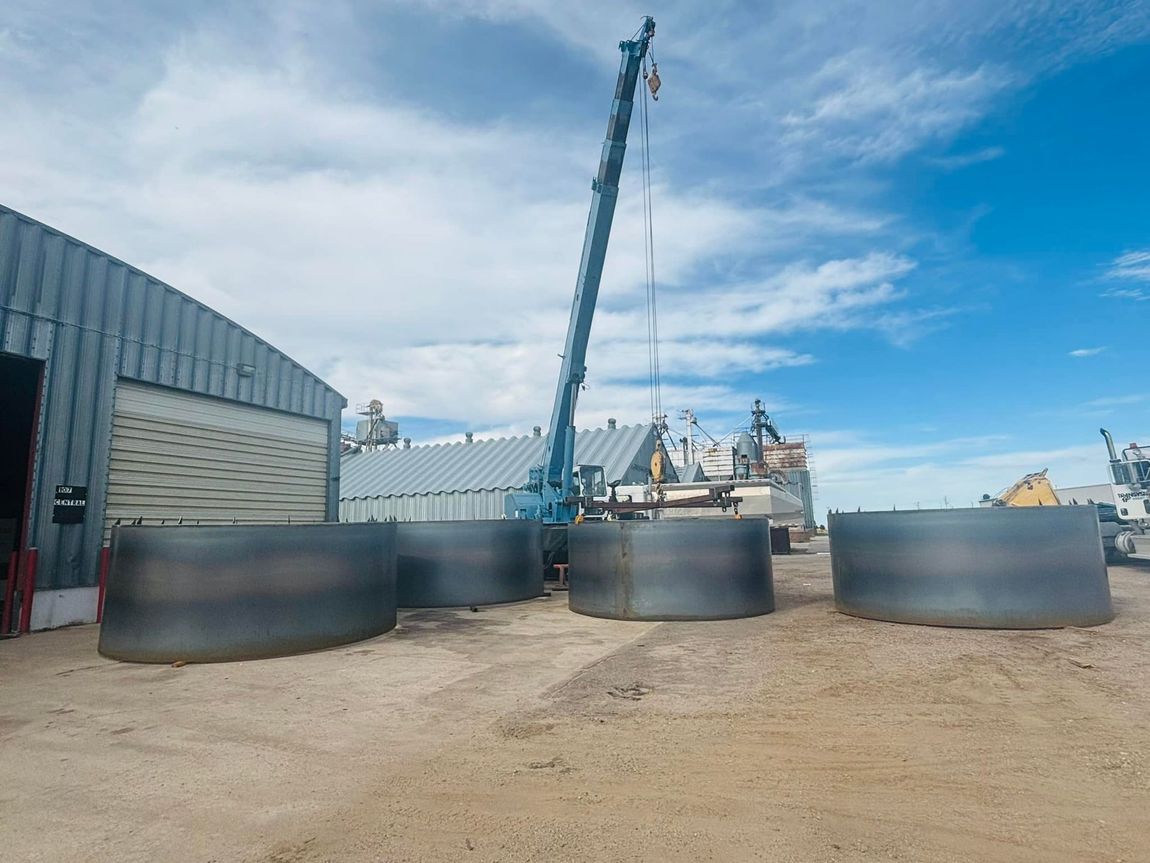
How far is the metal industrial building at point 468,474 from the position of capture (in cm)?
2995

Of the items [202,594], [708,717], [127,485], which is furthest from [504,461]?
[708,717]

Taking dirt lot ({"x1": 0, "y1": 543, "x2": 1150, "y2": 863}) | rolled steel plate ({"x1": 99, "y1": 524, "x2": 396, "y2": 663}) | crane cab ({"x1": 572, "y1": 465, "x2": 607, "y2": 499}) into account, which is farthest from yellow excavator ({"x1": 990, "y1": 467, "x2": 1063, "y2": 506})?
rolled steel plate ({"x1": 99, "y1": 524, "x2": 396, "y2": 663})

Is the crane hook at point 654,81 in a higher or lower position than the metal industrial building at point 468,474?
higher

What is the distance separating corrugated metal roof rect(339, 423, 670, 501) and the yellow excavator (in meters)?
14.6

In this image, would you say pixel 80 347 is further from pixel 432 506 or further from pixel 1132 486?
pixel 1132 486

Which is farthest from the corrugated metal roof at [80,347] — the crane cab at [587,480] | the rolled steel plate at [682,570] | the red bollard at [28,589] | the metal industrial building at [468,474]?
the metal industrial building at [468,474]

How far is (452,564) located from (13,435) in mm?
9126

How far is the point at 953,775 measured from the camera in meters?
3.70

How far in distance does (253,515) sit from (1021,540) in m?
13.4

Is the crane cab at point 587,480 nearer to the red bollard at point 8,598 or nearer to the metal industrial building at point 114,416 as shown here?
the metal industrial building at point 114,416

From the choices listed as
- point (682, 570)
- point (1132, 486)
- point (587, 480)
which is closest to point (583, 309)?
point (587, 480)

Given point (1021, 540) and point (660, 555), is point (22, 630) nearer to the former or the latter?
point (660, 555)

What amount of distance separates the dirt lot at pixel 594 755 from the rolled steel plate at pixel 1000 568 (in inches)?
33.3

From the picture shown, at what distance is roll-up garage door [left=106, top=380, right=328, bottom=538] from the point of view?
11.0 metres
